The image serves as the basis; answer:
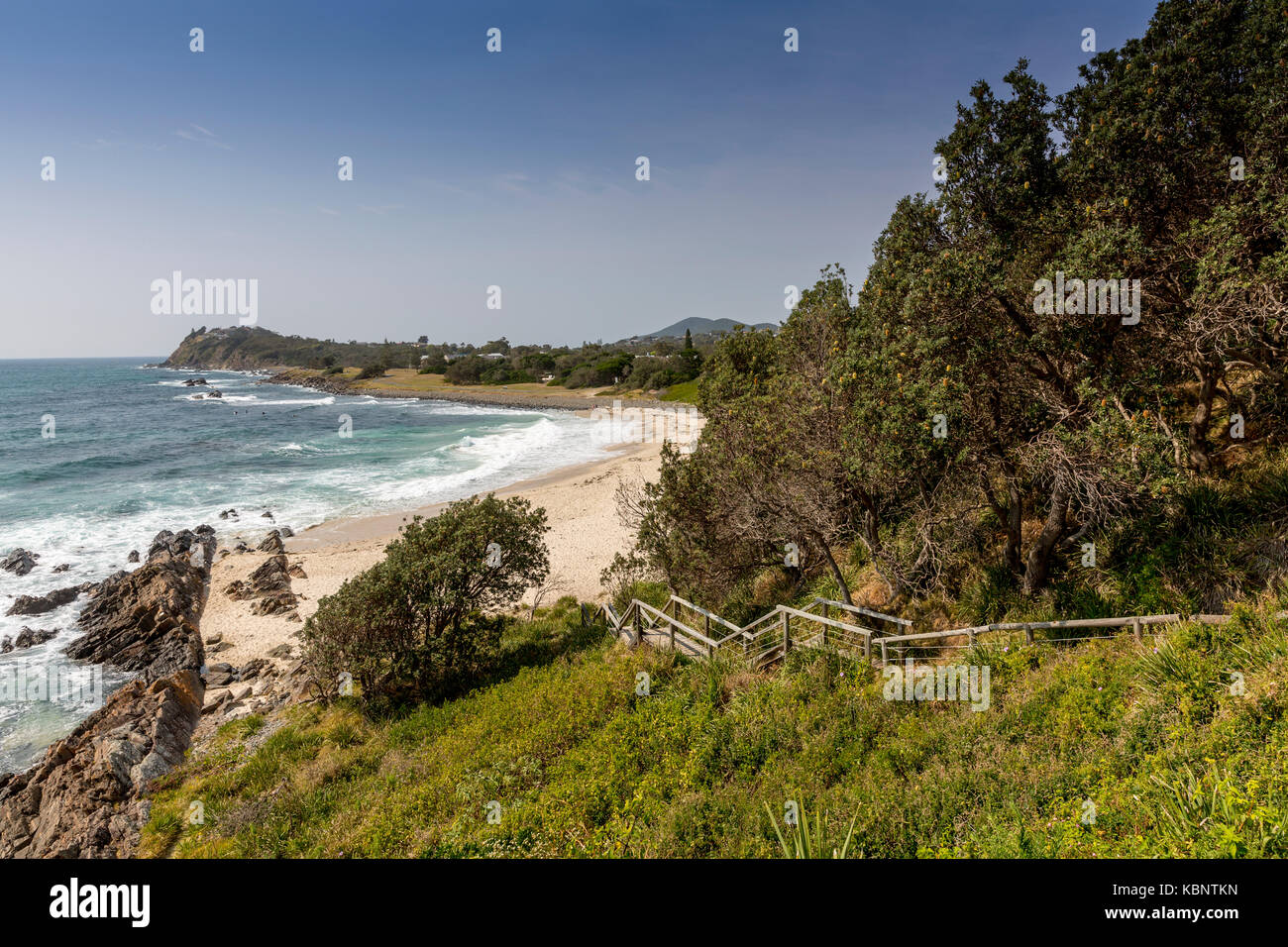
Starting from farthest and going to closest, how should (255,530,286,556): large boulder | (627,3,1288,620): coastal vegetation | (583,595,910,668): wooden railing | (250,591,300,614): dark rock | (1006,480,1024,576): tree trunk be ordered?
(255,530,286,556): large boulder
(250,591,300,614): dark rock
(583,595,910,668): wooden railing
(1006,480,1024,576): tree trunk
(627,3,1288,620): coastal vegetation

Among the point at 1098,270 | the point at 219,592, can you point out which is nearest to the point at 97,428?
the point at 219,592

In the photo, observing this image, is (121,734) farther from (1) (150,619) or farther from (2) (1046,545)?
(2) (1046,545)

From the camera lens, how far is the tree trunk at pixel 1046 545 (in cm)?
961

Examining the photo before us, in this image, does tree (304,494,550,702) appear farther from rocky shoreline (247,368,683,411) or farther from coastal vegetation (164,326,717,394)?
coastal vegetation (164,326,717,394)

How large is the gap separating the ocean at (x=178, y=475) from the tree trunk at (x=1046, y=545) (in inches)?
917

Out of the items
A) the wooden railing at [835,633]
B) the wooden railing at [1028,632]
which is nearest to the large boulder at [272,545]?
the wooden railing at [835,633]

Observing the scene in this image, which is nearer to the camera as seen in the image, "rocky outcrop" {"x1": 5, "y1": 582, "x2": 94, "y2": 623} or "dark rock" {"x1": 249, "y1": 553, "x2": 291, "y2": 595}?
"rocky outcrop" {"x1": 5, "y1": 582, "x2": 94, "y2": 623}

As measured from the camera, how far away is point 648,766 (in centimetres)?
888

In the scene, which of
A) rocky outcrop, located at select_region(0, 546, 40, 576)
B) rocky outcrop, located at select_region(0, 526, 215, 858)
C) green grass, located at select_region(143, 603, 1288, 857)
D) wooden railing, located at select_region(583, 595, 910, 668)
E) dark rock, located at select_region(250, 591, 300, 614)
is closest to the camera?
green grass, located at select_region(143, 603, 1288, 857)

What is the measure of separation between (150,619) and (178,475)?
30121mm

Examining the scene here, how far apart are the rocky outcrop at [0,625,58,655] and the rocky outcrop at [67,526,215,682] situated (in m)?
0.97

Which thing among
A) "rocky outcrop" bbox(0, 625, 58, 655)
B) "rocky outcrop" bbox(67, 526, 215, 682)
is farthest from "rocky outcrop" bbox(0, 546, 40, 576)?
"rocky outcrop" bbox(0, 625, 58, 655)

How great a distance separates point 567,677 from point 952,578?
8.55 metres

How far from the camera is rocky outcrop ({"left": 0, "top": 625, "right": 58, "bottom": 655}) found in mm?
20094
